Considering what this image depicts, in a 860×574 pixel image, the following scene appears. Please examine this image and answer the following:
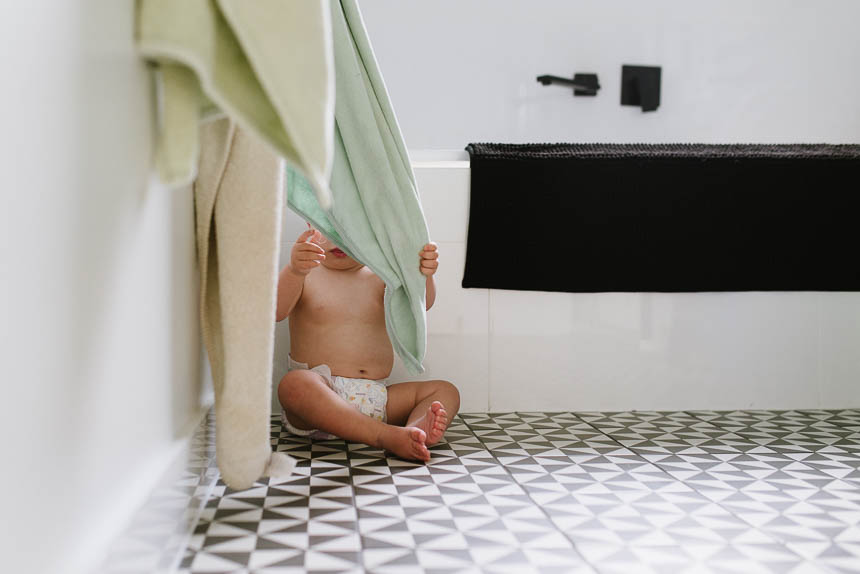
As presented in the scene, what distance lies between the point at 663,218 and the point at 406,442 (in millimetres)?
741

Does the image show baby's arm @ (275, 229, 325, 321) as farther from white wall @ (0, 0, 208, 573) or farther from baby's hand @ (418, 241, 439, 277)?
white wall @ (0, 0, 208, 573)

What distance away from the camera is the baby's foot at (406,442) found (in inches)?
45.8

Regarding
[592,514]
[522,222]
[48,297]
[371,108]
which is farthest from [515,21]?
[48,297]

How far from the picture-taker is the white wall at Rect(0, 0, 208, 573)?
419mm

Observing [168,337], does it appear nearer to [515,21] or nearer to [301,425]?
[301,425]

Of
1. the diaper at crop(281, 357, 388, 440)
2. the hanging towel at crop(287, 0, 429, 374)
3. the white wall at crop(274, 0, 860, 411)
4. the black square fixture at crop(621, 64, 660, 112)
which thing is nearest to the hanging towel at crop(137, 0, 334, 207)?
the hanging towel at crop(287, 0, 429, 374)

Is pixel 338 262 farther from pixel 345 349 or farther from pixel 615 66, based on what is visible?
pixel 615 66

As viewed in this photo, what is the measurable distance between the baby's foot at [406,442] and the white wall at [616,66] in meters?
1.22

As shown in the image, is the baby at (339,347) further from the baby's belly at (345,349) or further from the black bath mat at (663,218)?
the black bath mat at (663,218)

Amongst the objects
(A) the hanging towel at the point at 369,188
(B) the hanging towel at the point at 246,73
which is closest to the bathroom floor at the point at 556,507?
(A) the hanging towel at the point at 369,188

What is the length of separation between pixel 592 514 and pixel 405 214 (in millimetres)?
525

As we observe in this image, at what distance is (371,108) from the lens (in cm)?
117

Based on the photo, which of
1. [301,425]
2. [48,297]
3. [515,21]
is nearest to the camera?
[48,297]

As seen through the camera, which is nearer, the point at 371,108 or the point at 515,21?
the point at 371,108
